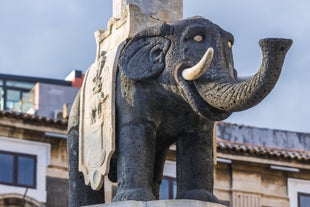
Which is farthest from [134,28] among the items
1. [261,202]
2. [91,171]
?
[261,202]

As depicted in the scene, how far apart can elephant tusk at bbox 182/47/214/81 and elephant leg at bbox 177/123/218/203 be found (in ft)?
2.33

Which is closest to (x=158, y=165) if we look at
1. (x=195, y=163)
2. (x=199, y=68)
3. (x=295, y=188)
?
(x=195, y=163)

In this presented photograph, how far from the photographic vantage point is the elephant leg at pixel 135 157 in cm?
1580

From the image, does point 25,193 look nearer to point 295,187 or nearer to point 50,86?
point 295,187

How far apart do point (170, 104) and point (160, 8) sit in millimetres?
1112

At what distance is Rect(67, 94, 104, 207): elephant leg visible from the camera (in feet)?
53.9

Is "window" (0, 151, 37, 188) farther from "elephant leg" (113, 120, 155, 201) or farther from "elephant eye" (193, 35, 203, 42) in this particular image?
"elephant eye" (193, 35, 203, 42)

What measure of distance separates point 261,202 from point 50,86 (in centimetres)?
1520

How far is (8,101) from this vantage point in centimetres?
5731

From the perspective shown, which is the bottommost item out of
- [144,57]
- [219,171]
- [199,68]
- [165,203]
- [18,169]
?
[165,203]

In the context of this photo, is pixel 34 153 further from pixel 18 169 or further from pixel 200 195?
pixel 200 195

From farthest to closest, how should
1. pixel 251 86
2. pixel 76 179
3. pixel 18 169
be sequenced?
pixel 18 169 < pixel 76 179 < pixel 251 86

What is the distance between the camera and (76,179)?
16.5 meters

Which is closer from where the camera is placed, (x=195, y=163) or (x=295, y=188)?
(x=195, y=163)
